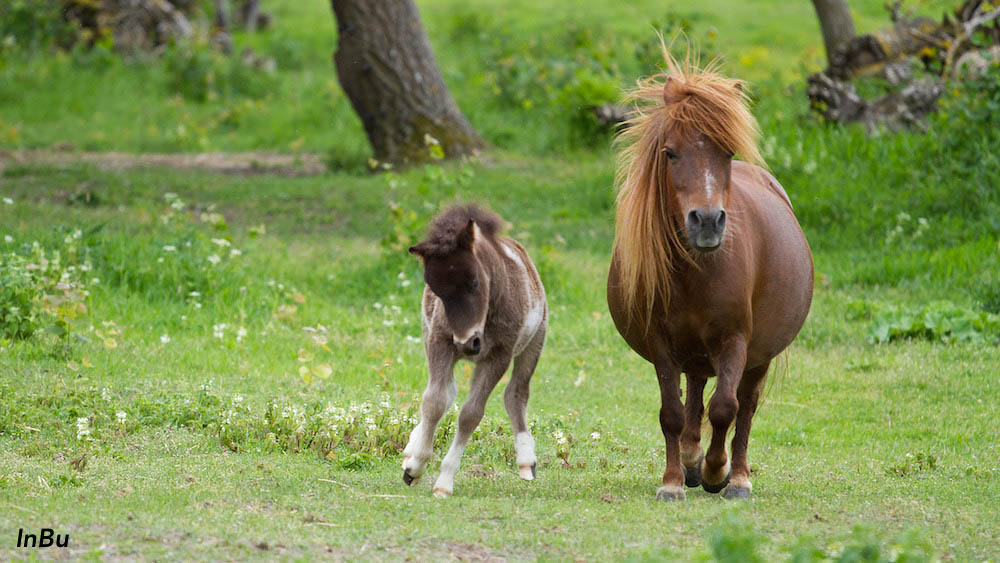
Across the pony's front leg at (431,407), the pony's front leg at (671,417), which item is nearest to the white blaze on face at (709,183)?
the pony's front leg at (671,417)

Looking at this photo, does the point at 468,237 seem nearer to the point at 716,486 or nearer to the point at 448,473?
the point at 448,473

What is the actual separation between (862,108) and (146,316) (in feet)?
31.6

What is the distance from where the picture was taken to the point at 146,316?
418 inches

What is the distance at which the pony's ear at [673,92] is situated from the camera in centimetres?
640

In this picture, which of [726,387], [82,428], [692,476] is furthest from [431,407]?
[82,428]

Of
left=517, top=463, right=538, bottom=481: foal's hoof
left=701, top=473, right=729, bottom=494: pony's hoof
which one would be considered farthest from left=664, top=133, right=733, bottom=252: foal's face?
left=517, top=463, right=538, bottom=481: foal's hoof

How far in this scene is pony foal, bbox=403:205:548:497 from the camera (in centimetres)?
637

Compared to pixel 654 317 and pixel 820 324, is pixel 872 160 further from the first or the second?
pixel 654 317

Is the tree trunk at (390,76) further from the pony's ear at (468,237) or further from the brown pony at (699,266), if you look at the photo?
the pony's ear at (468,237)

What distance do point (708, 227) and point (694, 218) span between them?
0.09m

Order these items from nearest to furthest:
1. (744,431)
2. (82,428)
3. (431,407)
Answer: (431,407)
(744,431)
(82,428)

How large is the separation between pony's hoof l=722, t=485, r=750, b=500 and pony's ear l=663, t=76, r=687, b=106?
2.19m

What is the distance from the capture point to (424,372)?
9938 millimetres

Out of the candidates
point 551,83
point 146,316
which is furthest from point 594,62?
point 146,316
